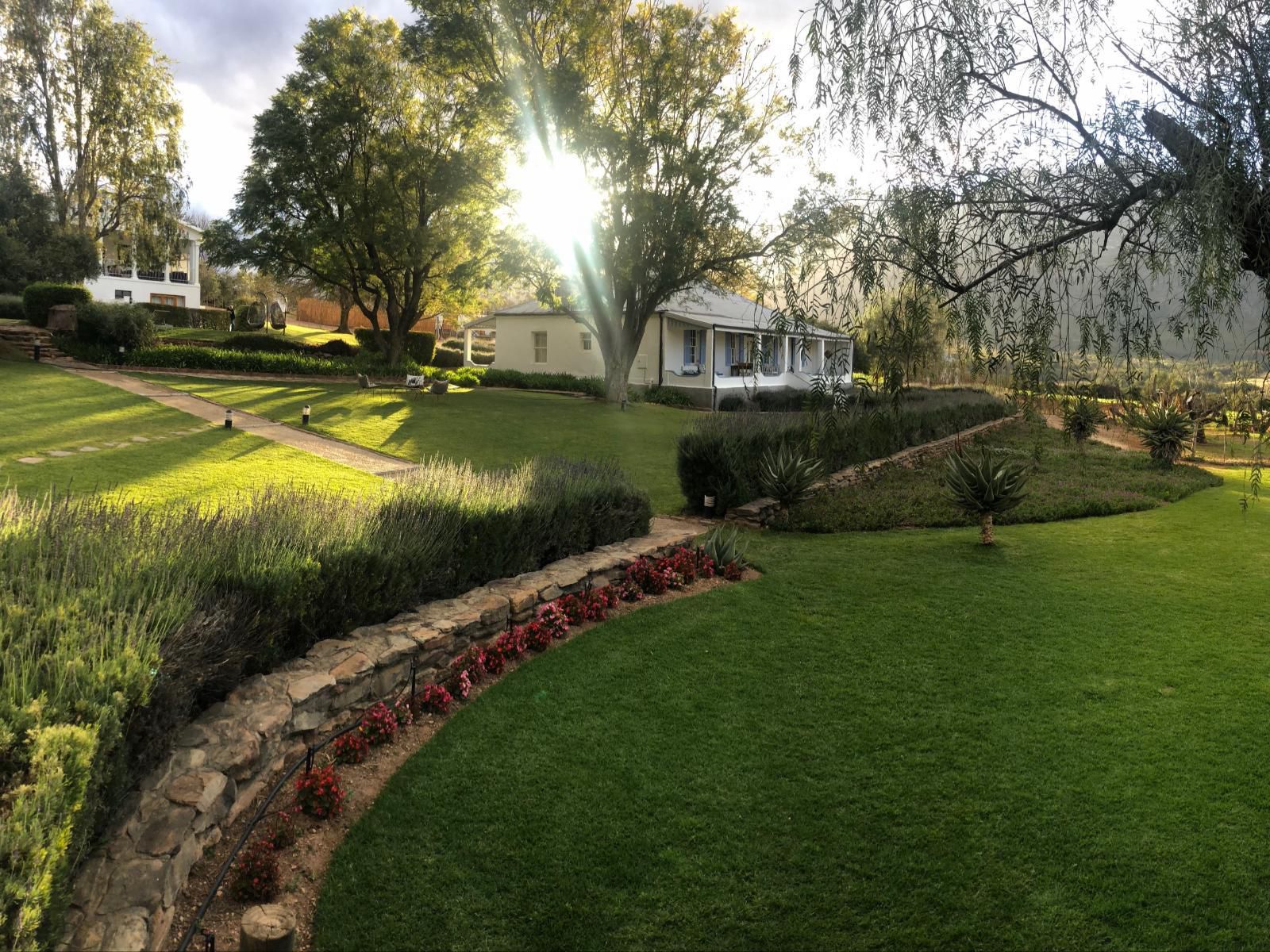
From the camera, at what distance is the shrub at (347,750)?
4.46 meters

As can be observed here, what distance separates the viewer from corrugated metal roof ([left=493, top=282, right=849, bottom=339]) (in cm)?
2953

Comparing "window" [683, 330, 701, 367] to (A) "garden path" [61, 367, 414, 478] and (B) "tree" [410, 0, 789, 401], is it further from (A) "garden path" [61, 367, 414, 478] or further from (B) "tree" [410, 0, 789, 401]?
(A) "garden path" [61, 367, 414, 478]

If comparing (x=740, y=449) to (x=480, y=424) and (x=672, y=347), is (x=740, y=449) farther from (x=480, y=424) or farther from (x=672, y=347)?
(x=672, y=347)

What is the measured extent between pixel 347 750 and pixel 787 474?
339 inches

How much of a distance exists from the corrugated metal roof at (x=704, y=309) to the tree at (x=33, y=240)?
56.4 feet

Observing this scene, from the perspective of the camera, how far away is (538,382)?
3166 centimetres

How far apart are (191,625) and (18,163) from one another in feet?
117

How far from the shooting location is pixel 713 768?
4.67 meters

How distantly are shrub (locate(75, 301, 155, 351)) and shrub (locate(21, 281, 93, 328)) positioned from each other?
1026 millimetres

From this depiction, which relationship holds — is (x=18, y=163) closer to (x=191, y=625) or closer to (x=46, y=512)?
(x=46, y=512)

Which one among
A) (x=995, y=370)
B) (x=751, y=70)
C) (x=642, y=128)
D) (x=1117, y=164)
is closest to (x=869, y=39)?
(x=1117, y=164)

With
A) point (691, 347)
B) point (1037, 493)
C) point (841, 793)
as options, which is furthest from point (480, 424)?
point (841, 793)

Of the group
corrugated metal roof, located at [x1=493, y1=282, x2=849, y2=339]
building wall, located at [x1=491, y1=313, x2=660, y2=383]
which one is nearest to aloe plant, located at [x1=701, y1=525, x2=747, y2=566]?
corrugated metal roof, located at [x1=493, y1=282, x2=849, y2=339]

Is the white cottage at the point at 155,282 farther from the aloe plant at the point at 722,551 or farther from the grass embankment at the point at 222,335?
the aloe plant at the point at 722,551
